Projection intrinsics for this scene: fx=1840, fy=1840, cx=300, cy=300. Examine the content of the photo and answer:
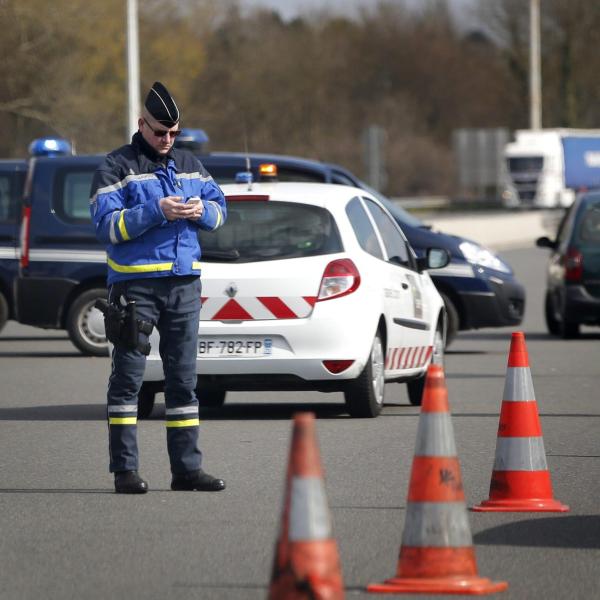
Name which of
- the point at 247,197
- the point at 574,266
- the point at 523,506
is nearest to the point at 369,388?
the point at 247,197

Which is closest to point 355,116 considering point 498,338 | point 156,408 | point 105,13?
point 105,13

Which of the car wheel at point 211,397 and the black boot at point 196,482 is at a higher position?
the black boot at point 196,482

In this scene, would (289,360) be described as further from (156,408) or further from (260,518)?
(260,518)

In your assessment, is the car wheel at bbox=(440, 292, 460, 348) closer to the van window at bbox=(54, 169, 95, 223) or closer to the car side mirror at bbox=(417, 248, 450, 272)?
the van window at bbox=(54, 169, 95, 223)

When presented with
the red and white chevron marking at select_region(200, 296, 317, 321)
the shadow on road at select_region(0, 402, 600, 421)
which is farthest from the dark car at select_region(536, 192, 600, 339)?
the red and white chevron marking at select_region(200, 296, 317, 321)

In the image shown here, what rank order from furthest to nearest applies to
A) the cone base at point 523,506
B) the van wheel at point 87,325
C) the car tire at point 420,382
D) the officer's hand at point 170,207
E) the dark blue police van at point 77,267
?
the van wheel at point 87,325
the dark blue police van at point 77,267
the car tire at point 420,382
the officer's hand at point 170,207
the cone base at point 523,506

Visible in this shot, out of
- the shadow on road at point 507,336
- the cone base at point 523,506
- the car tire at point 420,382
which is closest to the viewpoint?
the cone base at point 523,506

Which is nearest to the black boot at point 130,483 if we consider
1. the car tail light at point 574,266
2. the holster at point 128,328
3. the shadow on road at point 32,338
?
the holster at point 128,328

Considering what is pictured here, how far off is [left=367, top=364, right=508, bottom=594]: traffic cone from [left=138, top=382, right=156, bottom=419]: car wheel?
225 inches

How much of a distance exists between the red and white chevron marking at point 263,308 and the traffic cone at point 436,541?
5.08 meters

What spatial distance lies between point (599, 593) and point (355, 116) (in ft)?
287

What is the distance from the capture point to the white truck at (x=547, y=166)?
72.0 meters

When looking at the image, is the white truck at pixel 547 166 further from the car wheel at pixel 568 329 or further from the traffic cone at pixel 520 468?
the traffic cone at pixel 520 468

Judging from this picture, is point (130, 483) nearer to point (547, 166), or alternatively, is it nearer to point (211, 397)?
point (211, 397)
